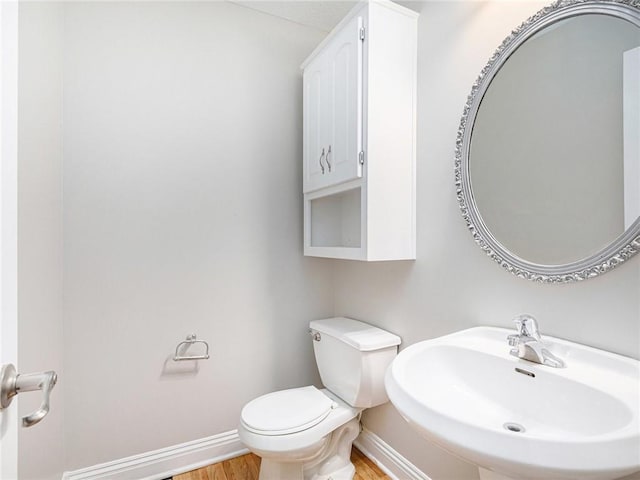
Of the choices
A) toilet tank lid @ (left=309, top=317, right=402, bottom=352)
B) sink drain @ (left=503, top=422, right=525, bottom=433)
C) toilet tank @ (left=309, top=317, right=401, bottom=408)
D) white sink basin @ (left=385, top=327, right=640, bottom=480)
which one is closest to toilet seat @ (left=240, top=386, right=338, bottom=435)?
toilet tank @ (left=309, top=317, right=401, bottom=408)

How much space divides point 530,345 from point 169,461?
1.72m

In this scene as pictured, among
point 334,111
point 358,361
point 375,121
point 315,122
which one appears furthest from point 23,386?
point 315,122

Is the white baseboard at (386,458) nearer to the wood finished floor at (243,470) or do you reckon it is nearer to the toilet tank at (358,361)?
the wood finished floor at (243,470)

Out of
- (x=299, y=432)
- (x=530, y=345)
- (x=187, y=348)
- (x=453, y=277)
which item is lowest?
(x=299, y=432)

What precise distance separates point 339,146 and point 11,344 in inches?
51.3

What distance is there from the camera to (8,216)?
55 cm

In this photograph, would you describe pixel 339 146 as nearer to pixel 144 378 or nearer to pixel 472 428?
pixel 472 428

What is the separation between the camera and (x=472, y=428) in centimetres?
67

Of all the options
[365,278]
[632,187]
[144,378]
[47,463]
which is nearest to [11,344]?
[47,463]

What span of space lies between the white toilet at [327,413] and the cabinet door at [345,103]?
30.2 inches

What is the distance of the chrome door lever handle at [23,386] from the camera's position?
0.51m

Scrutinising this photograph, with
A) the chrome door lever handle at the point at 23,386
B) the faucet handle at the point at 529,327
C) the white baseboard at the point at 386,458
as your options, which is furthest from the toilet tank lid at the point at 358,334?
the chrome door lever handle at the point at 23,386

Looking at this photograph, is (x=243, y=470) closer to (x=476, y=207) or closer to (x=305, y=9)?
(x=476, y=207)

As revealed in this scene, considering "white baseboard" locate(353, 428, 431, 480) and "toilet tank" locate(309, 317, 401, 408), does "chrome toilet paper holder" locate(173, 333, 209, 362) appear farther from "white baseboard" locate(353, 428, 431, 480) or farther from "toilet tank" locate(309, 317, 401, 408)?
"white baseboard" locate(353, 428, 431, 480)
